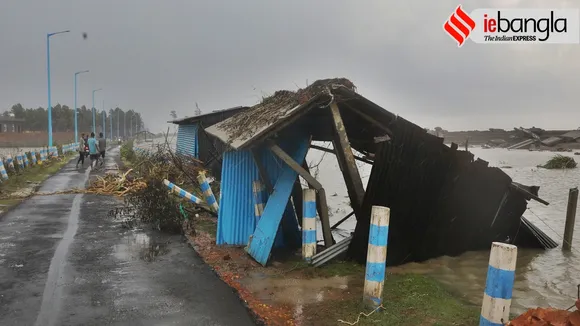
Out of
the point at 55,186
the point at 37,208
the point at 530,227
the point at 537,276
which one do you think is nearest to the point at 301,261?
the point at 537,276

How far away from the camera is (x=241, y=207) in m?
7.43

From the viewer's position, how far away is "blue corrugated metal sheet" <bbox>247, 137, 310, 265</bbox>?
6223 mm

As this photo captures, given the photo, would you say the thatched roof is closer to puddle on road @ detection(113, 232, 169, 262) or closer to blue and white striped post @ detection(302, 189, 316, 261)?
blue and white striped post @ detection(302, 189, 316, 261)

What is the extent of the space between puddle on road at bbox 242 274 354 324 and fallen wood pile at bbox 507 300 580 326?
2.20 meters

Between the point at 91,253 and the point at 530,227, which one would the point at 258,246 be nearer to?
the point at 91,253

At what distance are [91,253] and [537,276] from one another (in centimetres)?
770

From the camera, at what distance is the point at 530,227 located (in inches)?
322

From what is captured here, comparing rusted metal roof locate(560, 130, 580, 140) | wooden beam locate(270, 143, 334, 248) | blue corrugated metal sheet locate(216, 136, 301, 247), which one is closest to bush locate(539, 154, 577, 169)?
rusted metal roof locate(560, 130, 580, 140)

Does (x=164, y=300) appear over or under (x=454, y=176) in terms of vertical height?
under

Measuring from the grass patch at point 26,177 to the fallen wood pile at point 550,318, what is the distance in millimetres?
14628

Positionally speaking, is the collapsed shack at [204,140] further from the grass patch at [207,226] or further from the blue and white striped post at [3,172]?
the grass patch at [207,226]

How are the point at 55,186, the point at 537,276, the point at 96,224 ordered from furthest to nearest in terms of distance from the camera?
the point at 55,186 < the point at 96,224 < the point at 537,276

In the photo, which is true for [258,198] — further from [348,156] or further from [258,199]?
[348,156]

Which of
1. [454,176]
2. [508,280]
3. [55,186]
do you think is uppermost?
[454,176]
